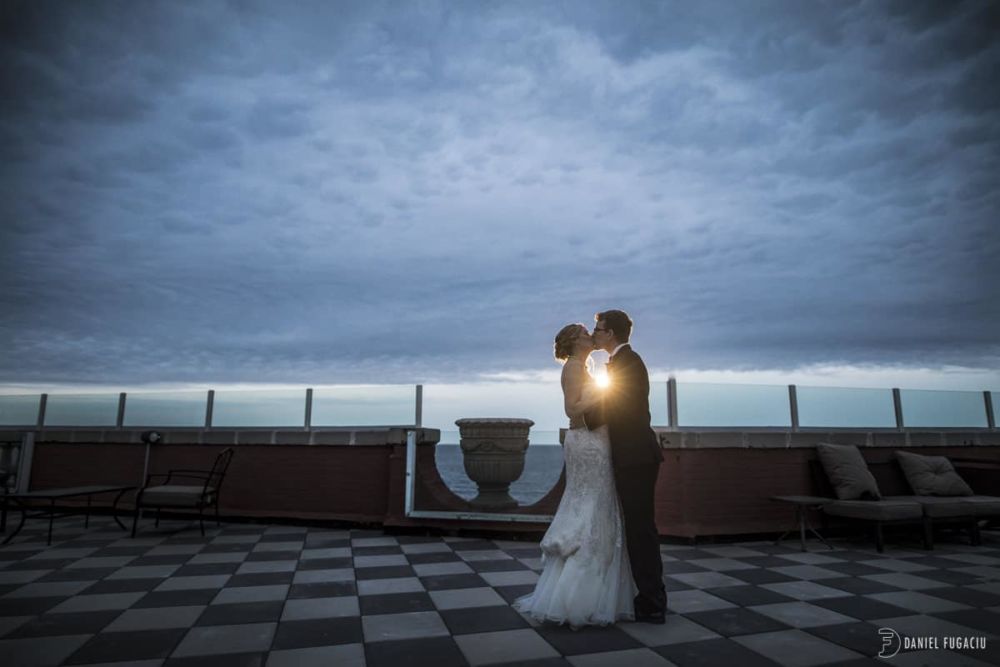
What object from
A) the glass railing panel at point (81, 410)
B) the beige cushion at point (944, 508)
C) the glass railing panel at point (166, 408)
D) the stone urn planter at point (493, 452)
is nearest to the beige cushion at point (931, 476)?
the beige cushion at point (944, 508)

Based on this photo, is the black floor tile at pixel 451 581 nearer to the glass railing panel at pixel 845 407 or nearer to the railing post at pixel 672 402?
the railing post at pixel 672 402

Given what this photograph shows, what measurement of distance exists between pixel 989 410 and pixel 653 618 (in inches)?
314

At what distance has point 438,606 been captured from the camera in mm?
3268

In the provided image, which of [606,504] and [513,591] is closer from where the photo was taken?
[606,504]

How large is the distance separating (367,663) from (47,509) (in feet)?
25.5

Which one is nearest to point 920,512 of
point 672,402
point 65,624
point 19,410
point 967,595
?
point 967,595

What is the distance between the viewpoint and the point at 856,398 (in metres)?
7.09

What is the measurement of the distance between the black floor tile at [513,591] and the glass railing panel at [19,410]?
29.5ft

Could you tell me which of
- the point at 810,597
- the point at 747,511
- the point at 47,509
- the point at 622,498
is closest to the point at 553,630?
the point at 622,498

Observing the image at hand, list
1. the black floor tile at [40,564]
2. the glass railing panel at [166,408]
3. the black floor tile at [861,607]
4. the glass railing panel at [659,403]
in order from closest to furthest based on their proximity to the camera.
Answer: the black floor tile at [861,607] → the black floor tile at [40,564] → the glass railing panel at [659,403] → the glass railing panel at [166,408]

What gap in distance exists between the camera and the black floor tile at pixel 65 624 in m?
2.72

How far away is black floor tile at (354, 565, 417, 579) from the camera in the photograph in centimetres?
404

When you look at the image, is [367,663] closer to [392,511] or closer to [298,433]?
[392,511]

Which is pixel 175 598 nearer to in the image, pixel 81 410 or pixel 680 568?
pixel 680 568
